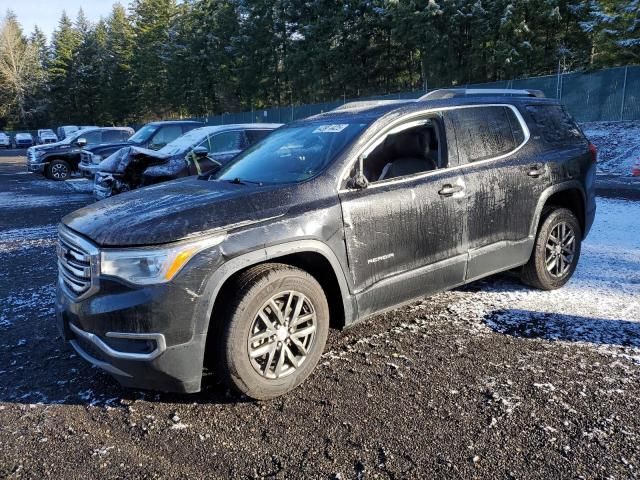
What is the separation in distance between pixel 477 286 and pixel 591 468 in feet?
8.97

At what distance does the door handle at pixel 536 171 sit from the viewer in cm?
442

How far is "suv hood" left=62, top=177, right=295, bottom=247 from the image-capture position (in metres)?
2.84

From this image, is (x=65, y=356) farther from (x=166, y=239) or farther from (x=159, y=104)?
(x=159, y=104)

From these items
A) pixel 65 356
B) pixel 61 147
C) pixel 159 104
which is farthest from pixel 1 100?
pixel 65 356

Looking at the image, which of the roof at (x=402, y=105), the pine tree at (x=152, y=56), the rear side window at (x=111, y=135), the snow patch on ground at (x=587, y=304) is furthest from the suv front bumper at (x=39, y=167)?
the pine tree at (x=152, y=56)

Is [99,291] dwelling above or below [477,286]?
above

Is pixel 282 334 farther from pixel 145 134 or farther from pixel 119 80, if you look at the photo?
pixel 119 80

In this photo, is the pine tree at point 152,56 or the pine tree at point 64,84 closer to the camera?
the pine tree at point 152,56

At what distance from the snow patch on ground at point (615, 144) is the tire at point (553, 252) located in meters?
11.0

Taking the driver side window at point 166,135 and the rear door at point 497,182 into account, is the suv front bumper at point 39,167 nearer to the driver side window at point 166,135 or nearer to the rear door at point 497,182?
the driver side window at point 166,135

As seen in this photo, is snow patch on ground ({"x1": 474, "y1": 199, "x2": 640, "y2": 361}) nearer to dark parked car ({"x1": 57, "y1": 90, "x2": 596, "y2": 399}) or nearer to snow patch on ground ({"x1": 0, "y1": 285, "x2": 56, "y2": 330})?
dark parked car ({"x1": 57, "y1": 90, "x2": 596, "y2": 399})

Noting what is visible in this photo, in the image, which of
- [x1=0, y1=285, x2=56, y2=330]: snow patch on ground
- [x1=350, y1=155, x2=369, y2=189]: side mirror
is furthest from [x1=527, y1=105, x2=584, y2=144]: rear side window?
[x1=0, y1=285, x2=56, y2=330]: snow patch on ground

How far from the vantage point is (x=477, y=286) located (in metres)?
5.07

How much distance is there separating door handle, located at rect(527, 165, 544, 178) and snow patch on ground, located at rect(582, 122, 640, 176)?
37.9 ft
